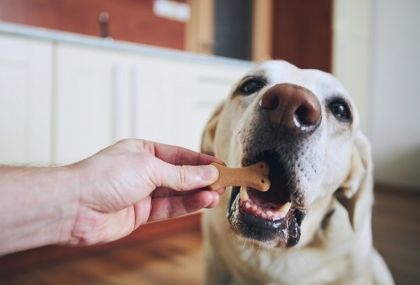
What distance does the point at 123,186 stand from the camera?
75 cm

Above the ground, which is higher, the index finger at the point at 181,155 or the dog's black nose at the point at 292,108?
the dog's black nose at the point at 292,108

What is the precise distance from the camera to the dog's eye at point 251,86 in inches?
48.3

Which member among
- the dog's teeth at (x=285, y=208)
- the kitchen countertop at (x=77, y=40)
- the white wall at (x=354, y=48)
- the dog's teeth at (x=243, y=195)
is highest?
the white wall at (x=354, y=48)

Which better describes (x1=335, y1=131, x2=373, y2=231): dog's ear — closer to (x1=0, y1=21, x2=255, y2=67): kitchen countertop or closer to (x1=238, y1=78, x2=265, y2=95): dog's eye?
(x1=238, y1=78, x2=265, y2=95): dog's eye

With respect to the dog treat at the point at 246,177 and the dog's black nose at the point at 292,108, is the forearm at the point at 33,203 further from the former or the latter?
the dog's black nose at the point at 292,108

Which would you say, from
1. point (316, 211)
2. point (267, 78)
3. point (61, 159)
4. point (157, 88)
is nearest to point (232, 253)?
point (316, 211)

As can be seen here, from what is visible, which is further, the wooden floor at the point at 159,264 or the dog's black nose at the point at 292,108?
the wooden floor at the point at 159,264

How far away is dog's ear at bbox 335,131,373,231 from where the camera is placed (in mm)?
1242

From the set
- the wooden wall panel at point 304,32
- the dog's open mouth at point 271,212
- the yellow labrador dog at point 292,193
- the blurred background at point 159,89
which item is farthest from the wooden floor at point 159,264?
the wooden wall panel at point 304,32

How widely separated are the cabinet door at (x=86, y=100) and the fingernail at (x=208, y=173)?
139 cm

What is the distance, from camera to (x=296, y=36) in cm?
471

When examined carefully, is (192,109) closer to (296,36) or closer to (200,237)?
(200,237)

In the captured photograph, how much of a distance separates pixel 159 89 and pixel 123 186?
1.69 meters

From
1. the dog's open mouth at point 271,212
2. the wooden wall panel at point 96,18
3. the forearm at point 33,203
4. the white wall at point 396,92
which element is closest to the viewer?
the forearm at point 33,203
